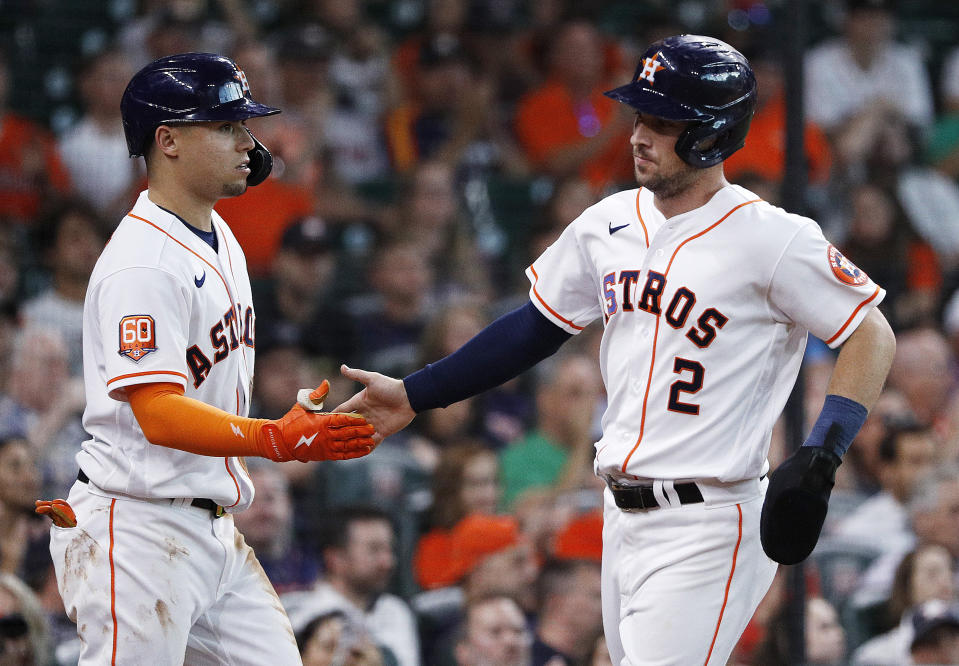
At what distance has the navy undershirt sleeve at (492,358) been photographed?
3.27 m

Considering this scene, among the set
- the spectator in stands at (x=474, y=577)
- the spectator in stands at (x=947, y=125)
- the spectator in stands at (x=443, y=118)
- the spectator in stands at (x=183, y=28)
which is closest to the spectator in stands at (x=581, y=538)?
the spectator in stands at (x=474, y=577)

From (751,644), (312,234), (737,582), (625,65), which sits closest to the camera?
(737,582)

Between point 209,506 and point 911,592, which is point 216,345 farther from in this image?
point 911,592

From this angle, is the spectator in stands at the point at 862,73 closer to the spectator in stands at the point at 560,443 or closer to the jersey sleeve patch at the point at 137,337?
the spectator in stands at the point at 560,443

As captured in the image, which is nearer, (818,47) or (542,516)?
(542,516)

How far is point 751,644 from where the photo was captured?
16.2 ft

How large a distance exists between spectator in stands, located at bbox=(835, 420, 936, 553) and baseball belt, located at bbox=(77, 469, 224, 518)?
321 centimetres

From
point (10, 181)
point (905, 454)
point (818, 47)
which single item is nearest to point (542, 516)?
point (905, 454)

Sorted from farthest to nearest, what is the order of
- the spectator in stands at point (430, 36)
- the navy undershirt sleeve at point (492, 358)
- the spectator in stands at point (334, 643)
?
the spectator in stands at point (430, 36), the spectator in stands at point (334, 643), the navy undershirt sleeve at point (492, 358)

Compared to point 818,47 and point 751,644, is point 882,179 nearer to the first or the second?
point 818,47

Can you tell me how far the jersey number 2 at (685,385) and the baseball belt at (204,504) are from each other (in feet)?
3.47

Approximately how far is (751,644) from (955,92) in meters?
4.32

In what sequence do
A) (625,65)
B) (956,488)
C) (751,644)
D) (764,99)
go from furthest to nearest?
(625,65), (764,99), (956,488), (751,644)

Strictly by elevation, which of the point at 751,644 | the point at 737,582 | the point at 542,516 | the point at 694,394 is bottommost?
the point at 751,644
